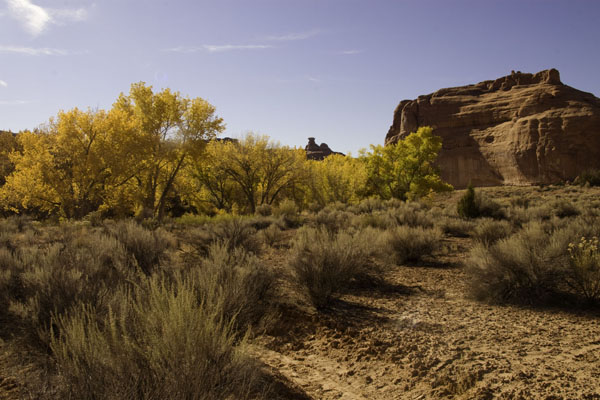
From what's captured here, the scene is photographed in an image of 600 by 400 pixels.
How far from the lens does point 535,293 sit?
5.19 meters

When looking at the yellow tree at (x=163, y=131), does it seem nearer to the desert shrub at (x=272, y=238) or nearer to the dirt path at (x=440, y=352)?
the desert shrub at (x=272, y=238)

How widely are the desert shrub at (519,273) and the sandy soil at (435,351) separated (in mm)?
348

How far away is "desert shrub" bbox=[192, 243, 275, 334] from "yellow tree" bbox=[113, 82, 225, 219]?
19842 millimetres

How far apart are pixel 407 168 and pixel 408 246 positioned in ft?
80.8

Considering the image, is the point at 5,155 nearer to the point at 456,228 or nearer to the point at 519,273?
the point at 456,228

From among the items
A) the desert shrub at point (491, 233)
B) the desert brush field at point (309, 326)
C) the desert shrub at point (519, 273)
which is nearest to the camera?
the desert brush field at point (309, 326)

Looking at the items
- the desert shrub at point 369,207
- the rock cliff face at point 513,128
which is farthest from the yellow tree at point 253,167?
the rock cliff face at point 513,128

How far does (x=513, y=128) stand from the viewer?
59938mm

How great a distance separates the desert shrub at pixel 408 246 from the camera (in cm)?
846

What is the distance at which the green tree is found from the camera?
30.7 metres

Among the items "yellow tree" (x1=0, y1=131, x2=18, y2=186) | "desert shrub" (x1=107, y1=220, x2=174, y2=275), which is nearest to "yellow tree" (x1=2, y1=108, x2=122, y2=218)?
"yellow tree" (x1=0, y1=131, x2=18, y2=186)

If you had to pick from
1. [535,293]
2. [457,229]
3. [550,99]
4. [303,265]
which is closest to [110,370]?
[303,265]

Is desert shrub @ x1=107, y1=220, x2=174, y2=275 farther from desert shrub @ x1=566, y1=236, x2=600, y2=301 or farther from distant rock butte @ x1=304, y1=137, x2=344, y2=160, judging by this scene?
distant rock butte @ x1=304, y1=137, x2=344, y2=160

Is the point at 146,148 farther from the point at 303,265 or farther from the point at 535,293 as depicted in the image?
the point at 535,293
